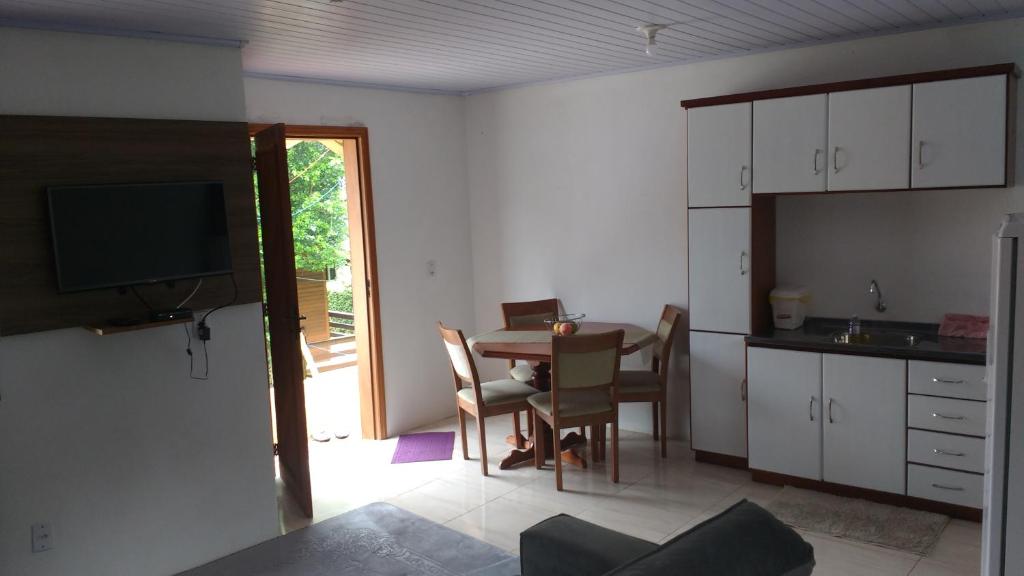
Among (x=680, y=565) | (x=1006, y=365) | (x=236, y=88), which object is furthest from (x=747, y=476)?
(x=236, y=88)

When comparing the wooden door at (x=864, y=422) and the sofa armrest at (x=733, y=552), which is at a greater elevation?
the sofa armrest at (x=733, y=552)

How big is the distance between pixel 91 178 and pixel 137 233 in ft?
0.95

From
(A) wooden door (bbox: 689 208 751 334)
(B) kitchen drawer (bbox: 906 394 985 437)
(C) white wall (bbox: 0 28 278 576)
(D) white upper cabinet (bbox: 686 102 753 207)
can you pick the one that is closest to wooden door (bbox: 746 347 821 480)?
(A) wooden door (bbox: 689 208 751 334)

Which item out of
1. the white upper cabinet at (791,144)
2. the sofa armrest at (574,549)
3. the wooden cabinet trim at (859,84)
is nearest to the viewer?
the sofa armrest at (574,549)

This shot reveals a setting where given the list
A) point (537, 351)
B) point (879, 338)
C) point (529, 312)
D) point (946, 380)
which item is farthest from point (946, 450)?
point (529, 312)

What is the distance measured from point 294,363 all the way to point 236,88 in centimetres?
141

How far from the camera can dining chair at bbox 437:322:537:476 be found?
455 centimetres

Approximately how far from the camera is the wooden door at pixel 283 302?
3908mm

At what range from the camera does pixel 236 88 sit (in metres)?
3.62

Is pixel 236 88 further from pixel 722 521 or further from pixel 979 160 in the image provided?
pixel 979 160

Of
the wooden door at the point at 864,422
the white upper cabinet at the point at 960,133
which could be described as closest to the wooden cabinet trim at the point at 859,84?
the white upper cabinet at the point at 960,133

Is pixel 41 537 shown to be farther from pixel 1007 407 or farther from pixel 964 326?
pixel 964 326

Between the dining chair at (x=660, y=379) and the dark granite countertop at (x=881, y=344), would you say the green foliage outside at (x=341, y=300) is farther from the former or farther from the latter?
the dark granite countertop at (x=881, y=344)

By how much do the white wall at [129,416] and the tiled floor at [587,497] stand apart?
1.89 ft
